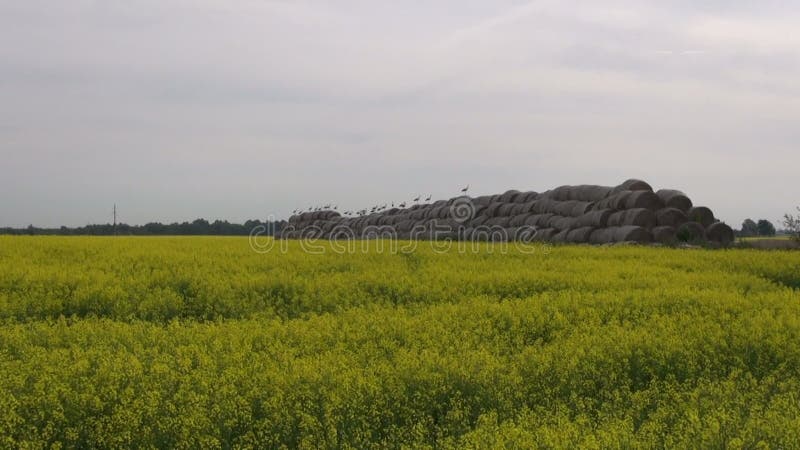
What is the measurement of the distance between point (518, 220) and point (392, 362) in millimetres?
22410

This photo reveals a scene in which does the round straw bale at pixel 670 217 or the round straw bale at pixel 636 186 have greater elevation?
the round straw bale at pixel 636 186

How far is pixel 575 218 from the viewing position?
25.3 metres

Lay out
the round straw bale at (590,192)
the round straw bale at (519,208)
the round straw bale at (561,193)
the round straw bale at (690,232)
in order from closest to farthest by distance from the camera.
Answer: the round straw bale at (690,232)
the round straw bale at (590,192)
the round straw bale at (561,193)
the round straw bale at (519,208)

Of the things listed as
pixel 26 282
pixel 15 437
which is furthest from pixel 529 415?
pixel 26 282

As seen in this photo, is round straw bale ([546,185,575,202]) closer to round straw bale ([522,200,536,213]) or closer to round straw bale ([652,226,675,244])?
round straw bale ([522,200,536,213])

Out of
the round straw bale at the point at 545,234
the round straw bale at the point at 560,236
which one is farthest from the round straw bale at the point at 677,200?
the round straw bale at the point at 545,234

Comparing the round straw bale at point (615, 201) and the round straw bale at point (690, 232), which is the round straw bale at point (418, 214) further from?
the round straw bale at point (690, 232)

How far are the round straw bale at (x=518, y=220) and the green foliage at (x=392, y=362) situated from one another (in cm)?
1532

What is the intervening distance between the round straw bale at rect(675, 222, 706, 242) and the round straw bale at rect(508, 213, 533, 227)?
22.5 ft

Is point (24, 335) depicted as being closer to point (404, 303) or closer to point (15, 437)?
point (15, 437)

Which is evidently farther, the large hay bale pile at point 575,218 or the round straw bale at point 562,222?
the round straw bale at point 562,222

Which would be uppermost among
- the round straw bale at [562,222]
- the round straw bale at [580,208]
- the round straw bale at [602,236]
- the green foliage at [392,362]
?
the round straw bale at [580,208]

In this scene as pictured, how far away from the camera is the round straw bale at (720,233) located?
23281 millimetres

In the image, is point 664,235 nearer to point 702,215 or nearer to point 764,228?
point 702,215
